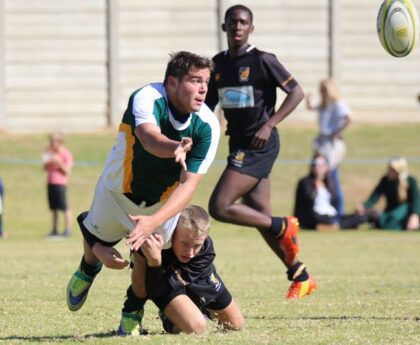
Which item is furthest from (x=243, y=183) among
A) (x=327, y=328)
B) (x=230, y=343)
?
(x=230, y=343)

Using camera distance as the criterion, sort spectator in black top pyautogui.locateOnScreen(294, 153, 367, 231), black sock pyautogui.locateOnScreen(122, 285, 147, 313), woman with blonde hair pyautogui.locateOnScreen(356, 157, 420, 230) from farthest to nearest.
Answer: woman with blonde hair pyautogui.locateOnScreen(356, 157, 420, 230)
spectator in black top pyautogui.locateOnScreen(294, 153, 367, 231)
black sock pyautogui.locateOnScreen(122, 285, 147, 313)

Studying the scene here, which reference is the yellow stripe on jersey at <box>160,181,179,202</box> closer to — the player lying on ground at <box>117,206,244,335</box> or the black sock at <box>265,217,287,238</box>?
the player lying on ground at <box>117,206,244,335</box>

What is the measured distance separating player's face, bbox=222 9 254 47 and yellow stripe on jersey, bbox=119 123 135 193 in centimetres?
283

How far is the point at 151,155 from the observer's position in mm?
6070

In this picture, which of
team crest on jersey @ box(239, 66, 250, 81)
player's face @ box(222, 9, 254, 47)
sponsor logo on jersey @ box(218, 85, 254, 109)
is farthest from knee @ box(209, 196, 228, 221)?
player's face @ box(222, 9, 254, 47)

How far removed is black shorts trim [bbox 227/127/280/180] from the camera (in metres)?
8.74

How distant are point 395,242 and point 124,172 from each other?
9046mm

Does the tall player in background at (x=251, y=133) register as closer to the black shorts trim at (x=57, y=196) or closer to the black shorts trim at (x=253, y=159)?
the black shorts trim at (x=253, y=159)

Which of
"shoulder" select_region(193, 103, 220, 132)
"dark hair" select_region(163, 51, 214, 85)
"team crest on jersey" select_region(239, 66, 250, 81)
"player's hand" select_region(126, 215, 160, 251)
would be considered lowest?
"player's hand" select_region(126, 215, 160, 251)

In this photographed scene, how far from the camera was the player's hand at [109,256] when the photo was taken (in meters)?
6.13

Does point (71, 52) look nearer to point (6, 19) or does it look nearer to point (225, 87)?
point (6, 19)

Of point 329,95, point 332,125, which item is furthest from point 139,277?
point 329,95

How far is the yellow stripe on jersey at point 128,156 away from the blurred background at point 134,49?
1662 cm

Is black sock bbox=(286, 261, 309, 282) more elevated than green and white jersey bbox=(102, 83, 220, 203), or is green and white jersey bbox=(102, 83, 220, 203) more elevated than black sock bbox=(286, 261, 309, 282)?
green and white jersey bbox=(102, 83, 220, 203)
